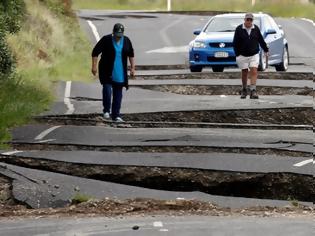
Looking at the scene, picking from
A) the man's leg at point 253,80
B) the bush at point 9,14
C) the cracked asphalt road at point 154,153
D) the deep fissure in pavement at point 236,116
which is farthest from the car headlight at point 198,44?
the bush at point 9,14

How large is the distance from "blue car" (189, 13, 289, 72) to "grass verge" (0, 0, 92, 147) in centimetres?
303

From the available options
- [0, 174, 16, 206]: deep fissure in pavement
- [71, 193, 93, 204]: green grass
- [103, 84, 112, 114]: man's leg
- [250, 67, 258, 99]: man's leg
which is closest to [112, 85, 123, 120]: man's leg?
[103, 84, 112, 114]: man's leg

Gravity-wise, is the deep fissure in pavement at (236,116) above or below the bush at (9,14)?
below

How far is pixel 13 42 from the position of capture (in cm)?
2412

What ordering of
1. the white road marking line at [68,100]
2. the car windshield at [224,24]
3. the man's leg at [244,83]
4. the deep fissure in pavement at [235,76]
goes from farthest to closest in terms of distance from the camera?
the car windshield at [224,24] < the deep fissure in pavement at [235,76] < the man's leg at [244,83] < the white road marking line at [68,100]

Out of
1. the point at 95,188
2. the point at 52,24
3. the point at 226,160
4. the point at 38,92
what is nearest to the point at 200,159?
the point at 226,160

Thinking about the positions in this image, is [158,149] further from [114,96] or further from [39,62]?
[39,62]

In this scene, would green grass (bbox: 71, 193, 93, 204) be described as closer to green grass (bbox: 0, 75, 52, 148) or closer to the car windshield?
green grass (bbox: 0, 75, 52, 148)

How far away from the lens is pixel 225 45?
74.9 ft

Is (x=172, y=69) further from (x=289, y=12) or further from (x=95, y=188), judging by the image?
(x=289, y=12)

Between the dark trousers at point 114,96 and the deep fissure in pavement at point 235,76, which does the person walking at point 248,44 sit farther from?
the deep fissure in pavement at point 235,76

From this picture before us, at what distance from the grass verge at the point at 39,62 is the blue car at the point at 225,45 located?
303cm

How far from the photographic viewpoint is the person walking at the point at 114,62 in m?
15.5

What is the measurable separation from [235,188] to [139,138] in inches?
121
